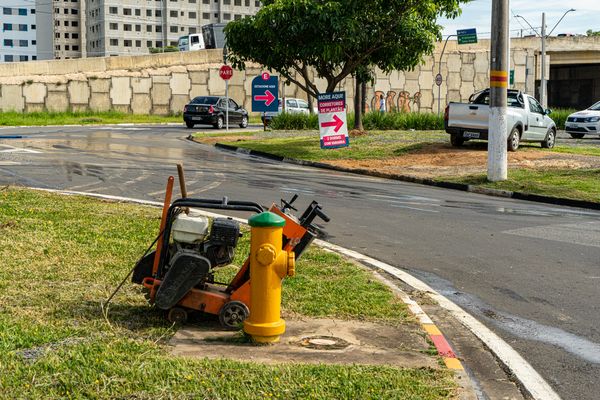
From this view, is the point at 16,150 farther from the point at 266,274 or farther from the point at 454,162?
the point at 266,274

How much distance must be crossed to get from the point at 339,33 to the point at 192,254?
69.8 ft

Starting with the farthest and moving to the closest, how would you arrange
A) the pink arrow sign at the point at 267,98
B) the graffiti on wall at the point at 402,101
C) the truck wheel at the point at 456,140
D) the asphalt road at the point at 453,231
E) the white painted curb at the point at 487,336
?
the graffiti on wall at the point at 402,101, the pink arrow sign at the point at 267,98, the truck wheel at the point at 456,140, the asphalt road at the point at 453,231, the white painted curb at the point at 487,336

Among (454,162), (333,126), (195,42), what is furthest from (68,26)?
(454,162)

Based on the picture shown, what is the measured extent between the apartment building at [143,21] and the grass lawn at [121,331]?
138 metres

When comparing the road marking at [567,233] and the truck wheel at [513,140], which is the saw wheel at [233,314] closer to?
the road marking at [567,233]

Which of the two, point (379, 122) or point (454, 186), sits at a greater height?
point (379, 122)

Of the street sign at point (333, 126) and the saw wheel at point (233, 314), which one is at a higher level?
the street sign at point (333, 126)

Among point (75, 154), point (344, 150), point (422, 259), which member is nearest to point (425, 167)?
point (344, 150)

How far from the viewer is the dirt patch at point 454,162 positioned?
21.1m

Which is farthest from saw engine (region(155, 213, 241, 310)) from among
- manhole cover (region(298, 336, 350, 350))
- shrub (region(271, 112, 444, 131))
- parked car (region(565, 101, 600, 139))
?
shrub (region(271, 112, 444, 131))

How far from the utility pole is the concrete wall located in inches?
1549

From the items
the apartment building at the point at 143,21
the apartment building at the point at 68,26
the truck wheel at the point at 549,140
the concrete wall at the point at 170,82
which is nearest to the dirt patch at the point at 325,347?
the truck wheel at the point at 549,140

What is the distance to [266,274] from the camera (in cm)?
607

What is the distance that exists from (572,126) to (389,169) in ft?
55.4
